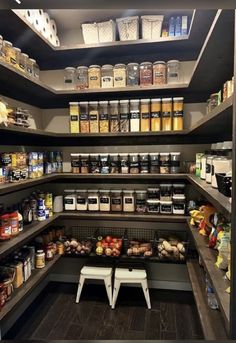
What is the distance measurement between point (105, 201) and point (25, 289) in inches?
41.5

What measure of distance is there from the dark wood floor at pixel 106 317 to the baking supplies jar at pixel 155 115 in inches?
66.6

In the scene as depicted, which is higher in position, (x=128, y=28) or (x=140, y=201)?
(x=128, y=28)

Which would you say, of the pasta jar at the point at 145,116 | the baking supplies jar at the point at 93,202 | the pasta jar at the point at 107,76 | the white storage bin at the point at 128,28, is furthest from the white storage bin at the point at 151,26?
the baking supplies jar at the point at 93,202

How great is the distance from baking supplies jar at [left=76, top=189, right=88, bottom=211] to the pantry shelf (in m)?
0.57

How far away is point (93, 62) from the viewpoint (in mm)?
2584

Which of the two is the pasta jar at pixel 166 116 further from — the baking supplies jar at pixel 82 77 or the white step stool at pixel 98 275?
the white step stool at pixel 98 275

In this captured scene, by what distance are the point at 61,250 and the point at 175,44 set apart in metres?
2.21

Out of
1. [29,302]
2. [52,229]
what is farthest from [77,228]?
[29,302]

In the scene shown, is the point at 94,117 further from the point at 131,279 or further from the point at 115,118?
the point at 131,279

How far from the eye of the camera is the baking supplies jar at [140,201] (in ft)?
8.16

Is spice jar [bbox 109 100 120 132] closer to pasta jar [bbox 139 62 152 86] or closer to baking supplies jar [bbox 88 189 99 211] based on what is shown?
pasta jar [bbox 139 62 152 86]

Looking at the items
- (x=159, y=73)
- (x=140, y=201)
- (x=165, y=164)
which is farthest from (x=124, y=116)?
(x=140, y=201)

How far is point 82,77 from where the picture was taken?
247cm

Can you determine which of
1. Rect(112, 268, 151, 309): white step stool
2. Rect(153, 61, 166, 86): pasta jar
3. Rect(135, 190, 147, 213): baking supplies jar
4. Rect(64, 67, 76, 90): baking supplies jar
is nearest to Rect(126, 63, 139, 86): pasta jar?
Rect(153, 61, 166, 86): pasta jar
